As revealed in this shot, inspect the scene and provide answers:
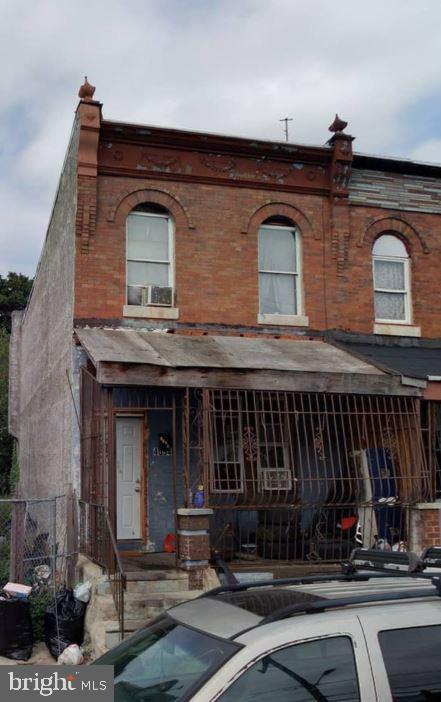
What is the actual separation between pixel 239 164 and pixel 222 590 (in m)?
10.4

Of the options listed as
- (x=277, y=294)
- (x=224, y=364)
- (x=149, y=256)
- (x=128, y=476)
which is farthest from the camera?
(x=277, y=294)

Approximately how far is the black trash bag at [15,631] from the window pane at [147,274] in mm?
5701

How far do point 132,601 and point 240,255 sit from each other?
639 cm

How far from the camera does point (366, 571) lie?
4.87 meters

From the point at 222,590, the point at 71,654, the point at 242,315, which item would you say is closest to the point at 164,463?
the point at 242,315

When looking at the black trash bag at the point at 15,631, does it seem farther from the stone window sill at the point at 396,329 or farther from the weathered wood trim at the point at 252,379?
the stone window sill at the point at 396,329

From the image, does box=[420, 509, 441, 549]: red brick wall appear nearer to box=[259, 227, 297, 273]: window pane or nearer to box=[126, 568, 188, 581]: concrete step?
box=[126, 568, 188, 581]: concrete step

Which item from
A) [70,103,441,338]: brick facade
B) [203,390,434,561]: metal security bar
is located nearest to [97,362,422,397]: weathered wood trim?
[203,390,434,561]: metal security bar

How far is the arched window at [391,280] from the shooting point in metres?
14.2

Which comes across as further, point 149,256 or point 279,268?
point 279,268

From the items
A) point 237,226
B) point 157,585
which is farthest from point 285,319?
point 157,585

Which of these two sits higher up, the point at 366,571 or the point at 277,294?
the point at 277,294

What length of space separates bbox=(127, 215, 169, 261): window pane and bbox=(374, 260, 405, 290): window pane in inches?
155

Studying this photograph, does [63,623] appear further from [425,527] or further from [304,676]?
[304,676]
